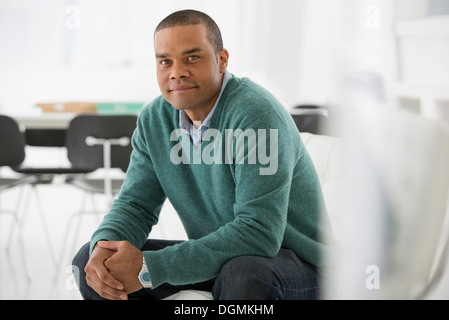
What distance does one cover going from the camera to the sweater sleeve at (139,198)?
1.17m

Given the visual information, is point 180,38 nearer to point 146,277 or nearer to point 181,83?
point 181,83

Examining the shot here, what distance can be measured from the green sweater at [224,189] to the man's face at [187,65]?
0.17ft

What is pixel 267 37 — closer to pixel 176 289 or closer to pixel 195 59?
pixel 195 59

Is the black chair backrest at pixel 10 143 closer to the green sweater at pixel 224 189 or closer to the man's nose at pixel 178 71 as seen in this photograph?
the green sweater at pixel 224 189

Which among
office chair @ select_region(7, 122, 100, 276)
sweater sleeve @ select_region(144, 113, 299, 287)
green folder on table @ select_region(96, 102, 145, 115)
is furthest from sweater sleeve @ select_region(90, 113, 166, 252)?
green folder on table @ select_region(96, 102, 145, 115)

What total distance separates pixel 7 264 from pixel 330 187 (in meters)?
1.96

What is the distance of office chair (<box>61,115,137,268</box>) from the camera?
2.27 metres

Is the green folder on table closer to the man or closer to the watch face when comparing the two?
the man

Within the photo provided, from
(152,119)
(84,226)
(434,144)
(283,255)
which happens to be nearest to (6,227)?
(84,226)

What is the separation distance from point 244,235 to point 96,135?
1.47 m

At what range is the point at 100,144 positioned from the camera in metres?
2.35

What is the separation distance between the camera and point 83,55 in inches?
133

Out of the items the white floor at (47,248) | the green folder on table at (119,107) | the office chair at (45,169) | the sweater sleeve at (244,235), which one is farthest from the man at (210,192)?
the green folder on table at (119,107)

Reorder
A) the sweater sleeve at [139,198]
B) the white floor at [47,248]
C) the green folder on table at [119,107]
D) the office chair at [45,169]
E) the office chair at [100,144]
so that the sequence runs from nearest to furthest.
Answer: the sweater sleeve at [139,198], the white floor at [47,248], the office chair at [100,144], the office chair at [45,169], the green folder on table at [119,107]
